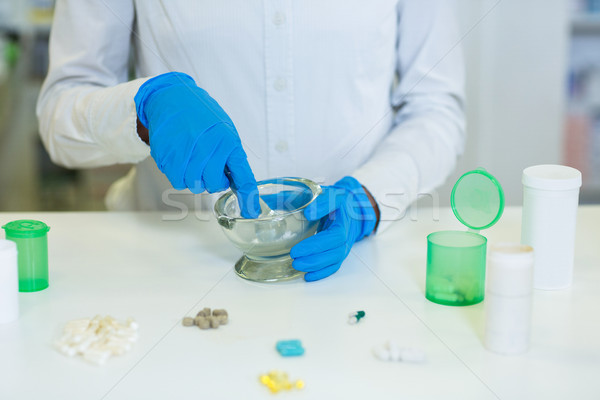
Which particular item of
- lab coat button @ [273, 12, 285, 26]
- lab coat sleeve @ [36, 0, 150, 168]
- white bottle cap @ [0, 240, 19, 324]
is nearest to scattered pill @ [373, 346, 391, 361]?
white bottle cap @ [0, 240, 19, 324]

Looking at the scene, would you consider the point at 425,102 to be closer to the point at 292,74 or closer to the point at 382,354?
the point at 292,74

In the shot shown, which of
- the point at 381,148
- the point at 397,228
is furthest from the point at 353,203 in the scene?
the point at 381,148

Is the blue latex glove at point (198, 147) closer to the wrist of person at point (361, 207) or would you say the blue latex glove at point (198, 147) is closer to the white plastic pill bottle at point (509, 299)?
the wrist of person at point (361, 207)


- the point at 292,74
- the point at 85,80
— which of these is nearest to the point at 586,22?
the point at 292,74

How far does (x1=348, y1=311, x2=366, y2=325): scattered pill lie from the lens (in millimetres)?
807

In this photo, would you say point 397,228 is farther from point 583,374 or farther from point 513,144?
point 513,144

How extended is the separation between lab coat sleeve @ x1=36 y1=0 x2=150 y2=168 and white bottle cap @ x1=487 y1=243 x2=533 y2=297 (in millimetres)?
649

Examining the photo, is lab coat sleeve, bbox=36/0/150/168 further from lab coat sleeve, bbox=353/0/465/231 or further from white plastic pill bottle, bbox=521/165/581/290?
white plastic pill bottle, bbox=521/165/581/290

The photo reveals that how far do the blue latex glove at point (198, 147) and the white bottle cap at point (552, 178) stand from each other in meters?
0.38

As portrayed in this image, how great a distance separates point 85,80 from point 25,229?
490mm

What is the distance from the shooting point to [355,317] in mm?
811

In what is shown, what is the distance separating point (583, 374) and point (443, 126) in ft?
2.42

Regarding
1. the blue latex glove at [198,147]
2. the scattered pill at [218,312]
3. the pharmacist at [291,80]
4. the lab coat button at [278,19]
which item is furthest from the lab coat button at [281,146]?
the scattered pill at [218,312]

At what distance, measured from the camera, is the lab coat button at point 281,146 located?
4.30 ft
